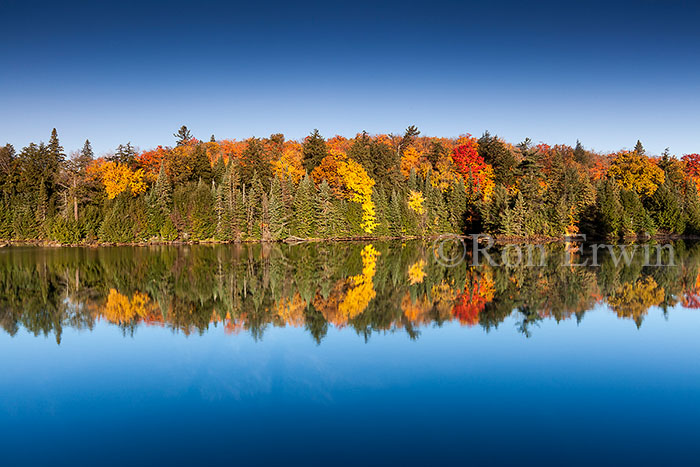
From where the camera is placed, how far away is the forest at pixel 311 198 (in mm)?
47625

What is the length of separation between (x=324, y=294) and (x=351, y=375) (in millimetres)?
8259

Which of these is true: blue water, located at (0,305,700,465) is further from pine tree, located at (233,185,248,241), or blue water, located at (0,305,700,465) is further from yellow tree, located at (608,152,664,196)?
yellow tree, located at (608,152,664,196)

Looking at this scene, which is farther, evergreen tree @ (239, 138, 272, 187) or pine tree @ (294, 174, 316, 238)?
evergreen tree @ (239, 138, 272, 187)

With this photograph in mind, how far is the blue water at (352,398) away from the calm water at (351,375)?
38mm

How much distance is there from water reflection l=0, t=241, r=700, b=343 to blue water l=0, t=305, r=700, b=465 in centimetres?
125

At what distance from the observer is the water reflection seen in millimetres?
13773

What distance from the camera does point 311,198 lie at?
51.9 m

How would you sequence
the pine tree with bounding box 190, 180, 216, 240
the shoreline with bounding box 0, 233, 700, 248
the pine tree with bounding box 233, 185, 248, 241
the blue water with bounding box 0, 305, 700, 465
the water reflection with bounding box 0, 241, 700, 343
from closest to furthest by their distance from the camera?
the blue water with bounding box 0, 305, 700, 465 < the water reflection with bounding box 0, 241, 700, 343 < the shoreline with bounding box 0, 233, 700, 248 < the pine tree with bounding box 190, 180, 216, 240 < the pine tree with bounding box 233, 185, 248, 241

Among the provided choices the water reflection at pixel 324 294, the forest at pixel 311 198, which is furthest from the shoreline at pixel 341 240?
the water reflection at pixel 324 294

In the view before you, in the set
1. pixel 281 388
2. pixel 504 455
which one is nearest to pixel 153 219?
pixel 281 388

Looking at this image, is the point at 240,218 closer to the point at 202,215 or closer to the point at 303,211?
the point at 202,215

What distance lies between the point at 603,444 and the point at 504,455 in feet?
4.52

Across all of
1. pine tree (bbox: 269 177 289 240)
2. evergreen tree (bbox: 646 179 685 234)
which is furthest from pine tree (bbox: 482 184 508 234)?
pine tree (bbox: 269 177 289 240)

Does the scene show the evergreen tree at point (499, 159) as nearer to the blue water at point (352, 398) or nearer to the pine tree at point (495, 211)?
the pine tree at point (495, 211)
